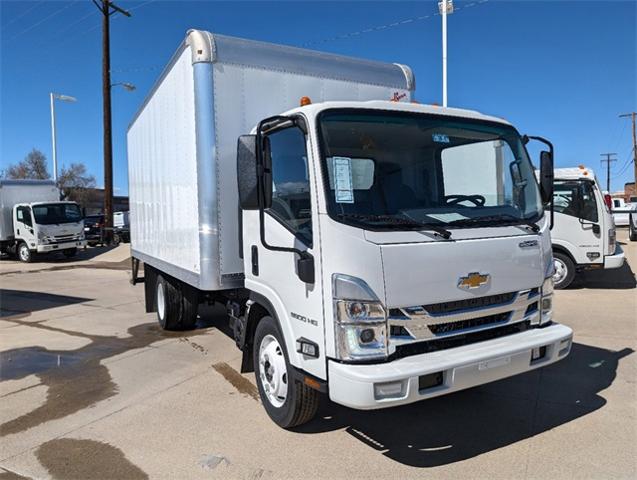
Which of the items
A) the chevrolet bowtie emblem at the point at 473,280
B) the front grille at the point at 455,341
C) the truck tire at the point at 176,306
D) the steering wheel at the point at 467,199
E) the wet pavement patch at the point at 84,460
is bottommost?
the wet pavement patch at the point at 84,460

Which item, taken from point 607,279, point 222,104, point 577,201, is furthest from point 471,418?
point 607,279

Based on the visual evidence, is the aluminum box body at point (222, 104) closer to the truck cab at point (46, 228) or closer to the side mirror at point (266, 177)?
the side mirror at point (266, 177)

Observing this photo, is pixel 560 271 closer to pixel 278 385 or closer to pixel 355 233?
pixel 278 385

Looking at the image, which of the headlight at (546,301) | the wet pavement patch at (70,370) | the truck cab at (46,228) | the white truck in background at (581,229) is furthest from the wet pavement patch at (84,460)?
the truck cab at (46,228)

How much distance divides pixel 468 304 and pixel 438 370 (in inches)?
22.7

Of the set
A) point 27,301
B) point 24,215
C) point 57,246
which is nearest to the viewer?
point 27,301

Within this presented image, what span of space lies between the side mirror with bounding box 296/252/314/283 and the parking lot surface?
50.9 inches

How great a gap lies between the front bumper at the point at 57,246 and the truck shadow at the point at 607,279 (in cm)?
1892

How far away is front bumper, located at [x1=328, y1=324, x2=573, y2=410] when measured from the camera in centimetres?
299

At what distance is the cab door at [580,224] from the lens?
1012 cm

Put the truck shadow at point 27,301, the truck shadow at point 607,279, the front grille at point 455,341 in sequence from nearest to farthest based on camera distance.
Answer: the front grille at point 455,341
the truck shadow at point 27,301
the truck shadow at point 607,279

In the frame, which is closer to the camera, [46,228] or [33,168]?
[46,228]

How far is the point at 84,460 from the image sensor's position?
3.66 m

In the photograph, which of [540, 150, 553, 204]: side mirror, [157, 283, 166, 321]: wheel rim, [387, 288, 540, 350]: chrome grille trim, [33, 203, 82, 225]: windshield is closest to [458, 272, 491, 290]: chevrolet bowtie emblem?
[387, 288, 540, 350]: chrome grille trim
